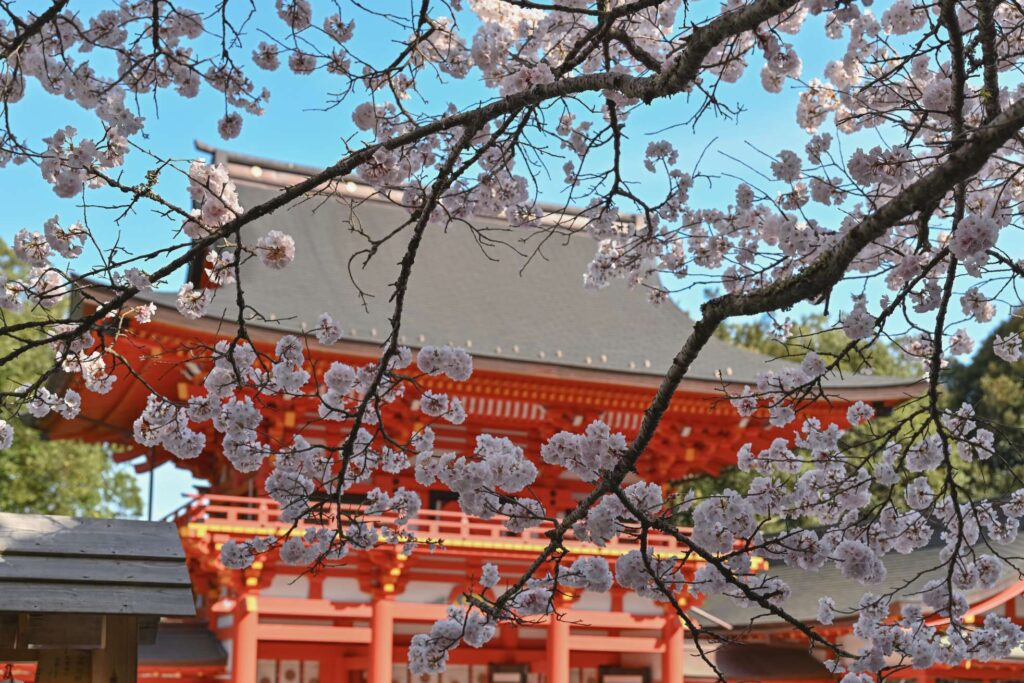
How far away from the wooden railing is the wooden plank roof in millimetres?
4642

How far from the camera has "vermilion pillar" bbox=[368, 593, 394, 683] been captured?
9.70 meters

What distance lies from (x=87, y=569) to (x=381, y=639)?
577 cm

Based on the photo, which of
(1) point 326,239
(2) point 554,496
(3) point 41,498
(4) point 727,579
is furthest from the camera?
(3) point 41,498

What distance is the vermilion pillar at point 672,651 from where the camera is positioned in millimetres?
10875

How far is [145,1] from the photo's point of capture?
4164mm

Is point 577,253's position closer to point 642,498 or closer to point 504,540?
point 504,540

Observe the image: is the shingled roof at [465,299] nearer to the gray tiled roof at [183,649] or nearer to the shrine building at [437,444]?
the shrine building at [437,444]

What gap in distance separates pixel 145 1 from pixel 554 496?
307 inches

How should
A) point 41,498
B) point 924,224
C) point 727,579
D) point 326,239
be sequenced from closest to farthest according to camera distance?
point 727,579
point 924,224
point 326,239
point 41,498

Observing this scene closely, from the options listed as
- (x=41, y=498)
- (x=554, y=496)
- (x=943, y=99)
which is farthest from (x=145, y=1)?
(x=41, y=498)

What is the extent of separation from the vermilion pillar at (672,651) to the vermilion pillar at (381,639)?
2785 mm

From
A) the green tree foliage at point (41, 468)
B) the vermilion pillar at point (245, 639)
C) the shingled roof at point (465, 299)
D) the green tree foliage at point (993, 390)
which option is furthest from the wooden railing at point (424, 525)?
the green tree foliage at point (993, 390)

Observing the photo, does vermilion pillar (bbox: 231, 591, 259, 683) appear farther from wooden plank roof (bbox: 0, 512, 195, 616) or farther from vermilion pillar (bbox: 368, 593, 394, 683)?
wooden plank roof (bbox: 0, 512, 195, 616)

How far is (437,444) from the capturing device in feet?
35.9
